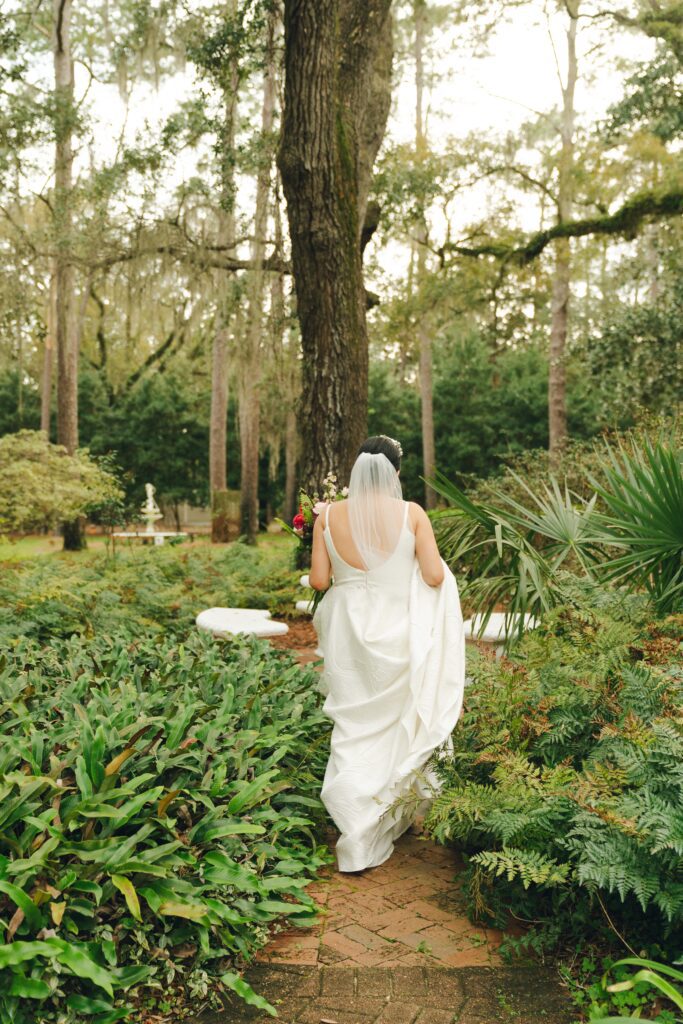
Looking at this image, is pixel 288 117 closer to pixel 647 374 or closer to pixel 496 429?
pixel 647 374

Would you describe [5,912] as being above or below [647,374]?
below

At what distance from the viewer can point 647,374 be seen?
14.7m

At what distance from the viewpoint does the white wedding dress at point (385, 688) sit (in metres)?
3.88

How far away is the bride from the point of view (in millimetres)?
3902

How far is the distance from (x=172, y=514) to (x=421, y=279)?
14.3 metres

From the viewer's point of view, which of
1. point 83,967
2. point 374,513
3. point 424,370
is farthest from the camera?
point 424,370

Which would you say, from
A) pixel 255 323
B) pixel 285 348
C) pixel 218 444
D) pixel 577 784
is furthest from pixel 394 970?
pixel 218 444

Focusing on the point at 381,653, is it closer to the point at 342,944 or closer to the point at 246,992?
the point at 342,944

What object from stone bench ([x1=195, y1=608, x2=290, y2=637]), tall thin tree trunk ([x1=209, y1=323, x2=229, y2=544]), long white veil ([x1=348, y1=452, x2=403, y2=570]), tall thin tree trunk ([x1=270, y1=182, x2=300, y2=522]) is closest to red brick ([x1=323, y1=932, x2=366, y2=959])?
long white veil ([x1=348, y1=452, x2=403, y2=570])

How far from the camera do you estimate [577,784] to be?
3.08m

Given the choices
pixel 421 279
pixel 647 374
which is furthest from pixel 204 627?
pixel 421 279

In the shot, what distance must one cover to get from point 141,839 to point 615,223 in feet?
42.9

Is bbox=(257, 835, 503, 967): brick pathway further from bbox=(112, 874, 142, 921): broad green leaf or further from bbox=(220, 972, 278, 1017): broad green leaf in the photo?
bbox=(112, 874, 142, 921): broad green leaf

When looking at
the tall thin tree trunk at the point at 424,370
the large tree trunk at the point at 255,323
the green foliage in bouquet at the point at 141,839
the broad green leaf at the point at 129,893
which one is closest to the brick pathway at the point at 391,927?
the green foliage in bouquet at the point at 141,839
